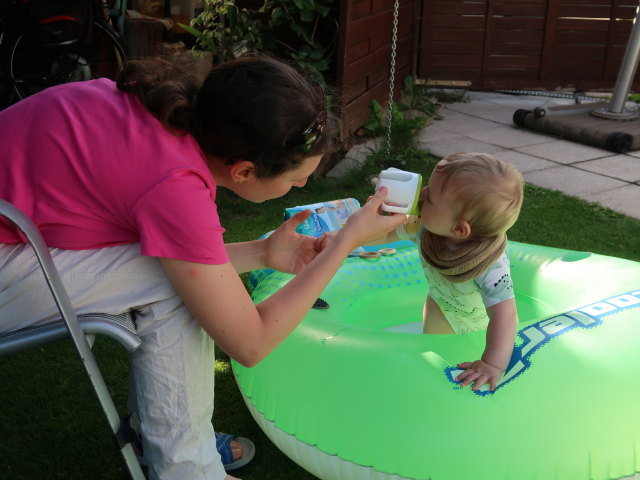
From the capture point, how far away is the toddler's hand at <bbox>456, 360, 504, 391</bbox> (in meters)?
1.83

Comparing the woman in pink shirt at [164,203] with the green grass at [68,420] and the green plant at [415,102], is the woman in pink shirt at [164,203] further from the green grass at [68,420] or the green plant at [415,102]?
the green plant at [415,102]

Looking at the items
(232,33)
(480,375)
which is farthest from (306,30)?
(480,375)

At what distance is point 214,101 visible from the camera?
1.48 meters

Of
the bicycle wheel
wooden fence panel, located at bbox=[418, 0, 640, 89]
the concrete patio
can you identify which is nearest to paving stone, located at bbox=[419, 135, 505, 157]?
the concrete patio

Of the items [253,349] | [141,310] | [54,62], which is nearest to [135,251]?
[141,310]

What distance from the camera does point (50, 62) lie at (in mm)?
4828

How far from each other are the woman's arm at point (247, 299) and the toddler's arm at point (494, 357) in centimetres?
46

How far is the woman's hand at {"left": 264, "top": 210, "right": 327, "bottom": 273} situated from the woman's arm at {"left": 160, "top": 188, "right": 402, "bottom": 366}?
0.27 m

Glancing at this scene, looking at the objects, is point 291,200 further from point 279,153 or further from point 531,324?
point 279,153

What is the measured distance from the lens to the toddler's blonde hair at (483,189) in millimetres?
1983

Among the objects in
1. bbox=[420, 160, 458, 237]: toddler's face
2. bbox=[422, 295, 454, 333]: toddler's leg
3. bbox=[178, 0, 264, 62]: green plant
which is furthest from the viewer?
bbox=[178, 0, 264, 62]: green plant

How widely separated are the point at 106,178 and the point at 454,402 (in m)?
0.96

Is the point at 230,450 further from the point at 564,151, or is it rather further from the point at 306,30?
the point at 564,151

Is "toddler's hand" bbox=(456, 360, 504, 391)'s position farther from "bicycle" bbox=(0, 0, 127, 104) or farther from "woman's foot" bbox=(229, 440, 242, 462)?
"bicycle" bbox=(0, 0, 127, 104)
